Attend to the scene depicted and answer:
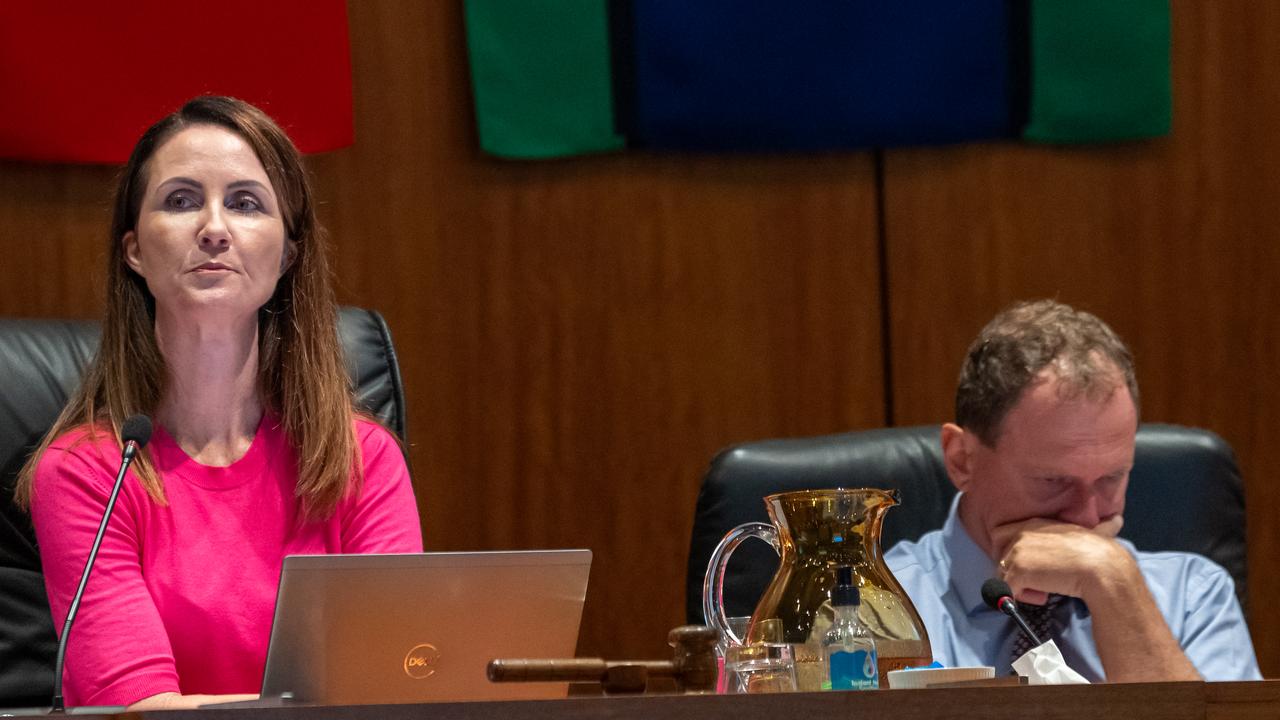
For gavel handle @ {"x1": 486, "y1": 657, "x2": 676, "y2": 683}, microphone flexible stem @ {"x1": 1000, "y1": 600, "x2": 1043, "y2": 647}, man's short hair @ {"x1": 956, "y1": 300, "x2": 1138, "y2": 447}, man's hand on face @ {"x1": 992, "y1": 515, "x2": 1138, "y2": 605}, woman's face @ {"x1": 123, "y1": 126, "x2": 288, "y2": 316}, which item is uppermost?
woman's face @ {"x1": 123, "y1": 126, "x2": 288, "y2": 316}

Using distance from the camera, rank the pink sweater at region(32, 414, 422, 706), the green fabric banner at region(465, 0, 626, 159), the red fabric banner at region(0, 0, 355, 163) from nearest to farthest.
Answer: the pink sweater at region(32, 414, 422, 706), the red fabric banner at region(0, 0, 355, 163), the green fabric banner at region(465, 0, 626, 159)

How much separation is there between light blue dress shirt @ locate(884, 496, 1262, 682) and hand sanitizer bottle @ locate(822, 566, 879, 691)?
0.72 metres

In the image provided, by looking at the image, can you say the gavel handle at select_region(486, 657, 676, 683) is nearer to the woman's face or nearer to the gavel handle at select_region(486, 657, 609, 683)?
the gavel handle at select_region(486, 657, 609, 683)

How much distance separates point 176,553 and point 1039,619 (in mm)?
1040

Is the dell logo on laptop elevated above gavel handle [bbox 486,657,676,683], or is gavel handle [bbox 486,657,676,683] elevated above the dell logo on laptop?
gavel handle [bbox 486,657,676,683]

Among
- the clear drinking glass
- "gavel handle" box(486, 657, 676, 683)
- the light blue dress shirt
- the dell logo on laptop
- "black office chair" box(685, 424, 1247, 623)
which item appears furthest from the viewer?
"black office chair" box(685, 424, 1247, 623)

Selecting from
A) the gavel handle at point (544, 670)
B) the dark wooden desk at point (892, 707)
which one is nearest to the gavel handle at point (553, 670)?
the gavel handle at point (544, 670)

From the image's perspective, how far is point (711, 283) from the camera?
279 centimetres

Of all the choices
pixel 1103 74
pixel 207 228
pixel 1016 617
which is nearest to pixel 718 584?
pixel 1016 617

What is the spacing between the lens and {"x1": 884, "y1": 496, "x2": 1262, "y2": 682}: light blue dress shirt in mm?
1949

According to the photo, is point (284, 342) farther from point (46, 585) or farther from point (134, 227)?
point (46, 585)

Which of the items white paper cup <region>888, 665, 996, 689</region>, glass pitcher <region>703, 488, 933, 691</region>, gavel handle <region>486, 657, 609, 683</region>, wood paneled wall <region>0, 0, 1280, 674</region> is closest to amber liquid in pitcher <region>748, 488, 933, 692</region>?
glass pitcher <region>703, 488, 933, 691</region>

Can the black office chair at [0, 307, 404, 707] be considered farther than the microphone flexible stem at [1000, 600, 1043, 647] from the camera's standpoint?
Yes

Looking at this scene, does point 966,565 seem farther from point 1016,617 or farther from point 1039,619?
point 1016,617
